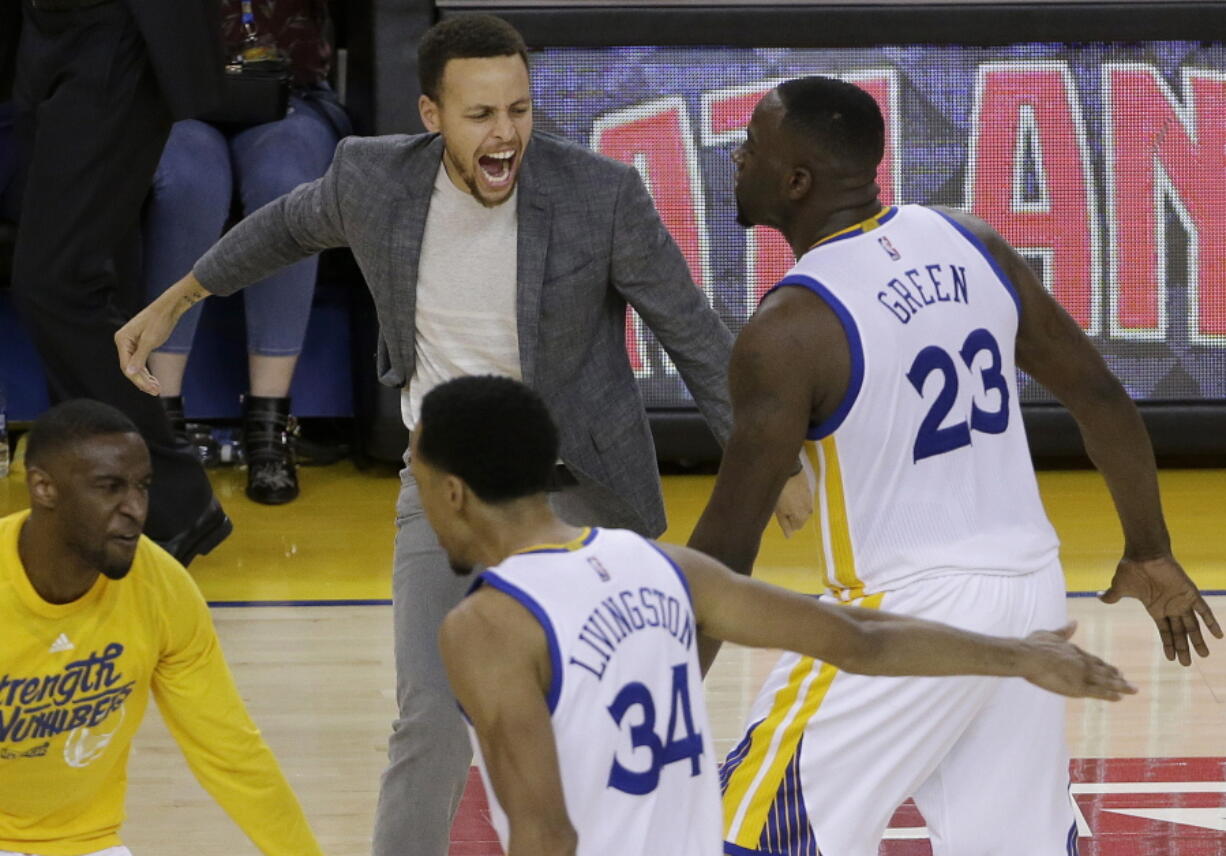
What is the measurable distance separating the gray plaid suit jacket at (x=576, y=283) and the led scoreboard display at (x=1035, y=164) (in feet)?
9.55

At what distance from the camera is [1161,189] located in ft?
22.4

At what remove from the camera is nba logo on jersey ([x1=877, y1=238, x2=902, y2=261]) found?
314 cm

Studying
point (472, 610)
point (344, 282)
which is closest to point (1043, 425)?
point (344, 282)

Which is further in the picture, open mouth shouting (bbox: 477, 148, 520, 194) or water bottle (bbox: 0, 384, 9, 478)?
water bottle (bbox: 0, 384, 9, 478)

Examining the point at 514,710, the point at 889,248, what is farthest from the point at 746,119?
the point at 514,710

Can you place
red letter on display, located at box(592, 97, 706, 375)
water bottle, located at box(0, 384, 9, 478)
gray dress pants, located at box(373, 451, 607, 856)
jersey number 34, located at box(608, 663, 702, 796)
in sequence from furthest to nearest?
water bottle, located at box(0, 384, 9, 478)
red letter on display, located at box(592, 97, 706, 375)
gray dress pants, located at box(373, 451, 607, 856)
jersey number 34, located at box(608, 663, 702, 796)

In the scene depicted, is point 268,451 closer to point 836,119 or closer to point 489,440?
point 836,119

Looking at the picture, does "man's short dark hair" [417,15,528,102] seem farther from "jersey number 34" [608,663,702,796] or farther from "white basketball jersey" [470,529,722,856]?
"jersey number 34" [608,663,702,796]

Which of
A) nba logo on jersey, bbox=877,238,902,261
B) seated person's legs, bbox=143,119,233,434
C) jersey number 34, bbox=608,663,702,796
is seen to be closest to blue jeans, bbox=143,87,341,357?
seated person's legs, bbox=143,119,233,434

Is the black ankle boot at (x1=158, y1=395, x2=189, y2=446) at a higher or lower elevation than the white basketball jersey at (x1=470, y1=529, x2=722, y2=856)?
lower

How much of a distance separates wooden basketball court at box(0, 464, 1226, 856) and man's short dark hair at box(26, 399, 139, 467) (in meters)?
1.21

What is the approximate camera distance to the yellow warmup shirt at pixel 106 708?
10.9ft

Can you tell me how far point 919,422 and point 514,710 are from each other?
1.01 m

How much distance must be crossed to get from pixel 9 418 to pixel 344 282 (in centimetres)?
130
